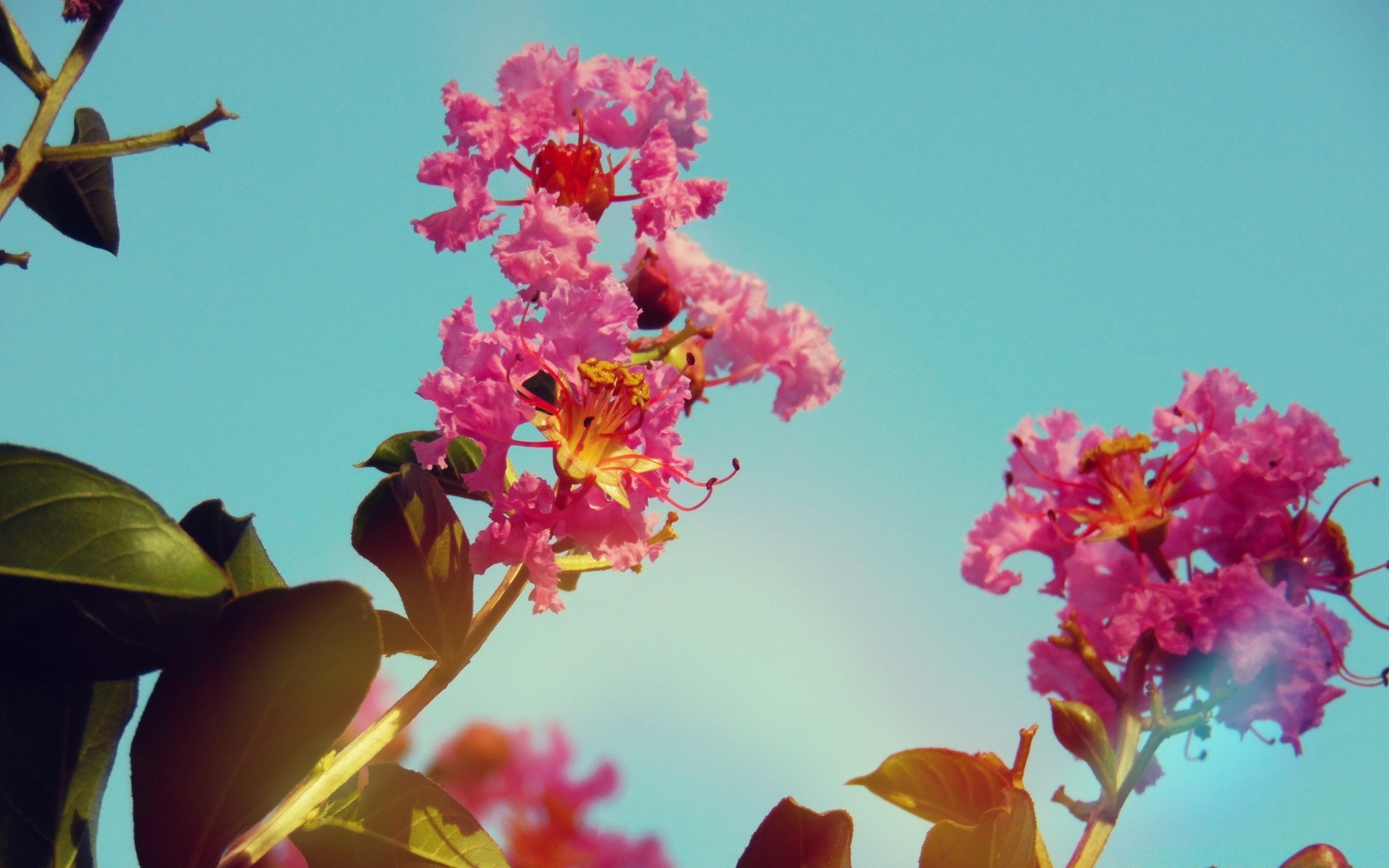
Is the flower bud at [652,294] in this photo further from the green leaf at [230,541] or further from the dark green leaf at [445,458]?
the green leaf at [230,541]

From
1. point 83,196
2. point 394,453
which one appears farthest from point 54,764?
point 83,196

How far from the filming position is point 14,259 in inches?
33.9

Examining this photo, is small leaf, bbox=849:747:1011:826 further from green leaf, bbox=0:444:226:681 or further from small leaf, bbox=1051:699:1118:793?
green leaf, bbox=0:444:226:681

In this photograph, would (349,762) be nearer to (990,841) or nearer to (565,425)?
(565,425)

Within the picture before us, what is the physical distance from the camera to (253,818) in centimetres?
85

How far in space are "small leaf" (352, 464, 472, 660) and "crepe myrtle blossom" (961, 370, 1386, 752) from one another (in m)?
0.75

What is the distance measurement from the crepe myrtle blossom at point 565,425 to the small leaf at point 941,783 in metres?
0.42

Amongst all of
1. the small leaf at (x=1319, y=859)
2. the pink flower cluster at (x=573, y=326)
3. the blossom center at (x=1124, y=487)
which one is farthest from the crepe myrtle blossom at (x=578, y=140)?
the small leaf at (x=1319, y=859)

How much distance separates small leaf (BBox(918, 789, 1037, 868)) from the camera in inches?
38.9

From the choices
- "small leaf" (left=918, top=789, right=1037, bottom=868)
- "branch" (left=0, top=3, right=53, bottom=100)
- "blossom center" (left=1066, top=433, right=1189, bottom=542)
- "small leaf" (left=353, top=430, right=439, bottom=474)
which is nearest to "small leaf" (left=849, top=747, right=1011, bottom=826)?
"small leaf" (left=918, top=789, right=1037, bottom=868)

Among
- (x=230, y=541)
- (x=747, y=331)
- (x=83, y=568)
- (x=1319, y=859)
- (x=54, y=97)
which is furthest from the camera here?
(x=747, y=331)

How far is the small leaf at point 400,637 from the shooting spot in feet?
3.37

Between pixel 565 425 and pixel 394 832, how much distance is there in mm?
414

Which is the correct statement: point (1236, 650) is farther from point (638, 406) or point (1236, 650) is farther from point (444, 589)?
point (444, 589)
